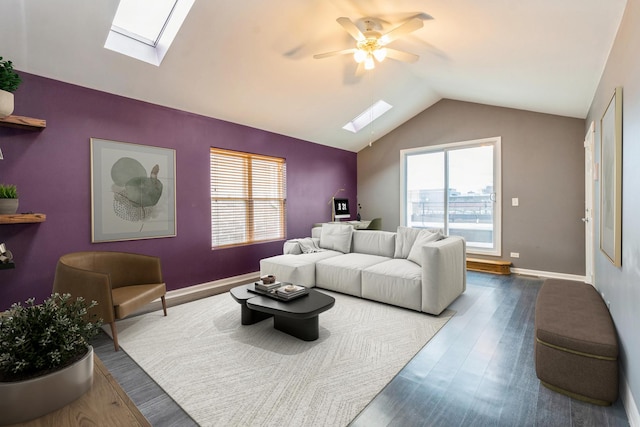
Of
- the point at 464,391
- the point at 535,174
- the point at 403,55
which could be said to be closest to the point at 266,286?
the point at 464,391

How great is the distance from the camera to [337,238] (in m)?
4.75

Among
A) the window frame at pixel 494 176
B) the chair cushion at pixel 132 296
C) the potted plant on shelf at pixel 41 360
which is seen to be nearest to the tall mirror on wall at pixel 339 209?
the window frame at pixel 494 176

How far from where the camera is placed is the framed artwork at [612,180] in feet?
6.32

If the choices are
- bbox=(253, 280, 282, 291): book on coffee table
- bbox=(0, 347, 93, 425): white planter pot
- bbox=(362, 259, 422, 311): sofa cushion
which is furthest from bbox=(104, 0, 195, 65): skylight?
bbox=(362, 259, 422, 311): sofa cushion

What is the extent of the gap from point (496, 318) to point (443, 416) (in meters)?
1.79

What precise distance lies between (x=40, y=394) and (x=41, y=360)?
0.25 ft

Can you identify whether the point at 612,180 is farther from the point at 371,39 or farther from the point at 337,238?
the point at 337,238

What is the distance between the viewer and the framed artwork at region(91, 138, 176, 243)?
3283 mm

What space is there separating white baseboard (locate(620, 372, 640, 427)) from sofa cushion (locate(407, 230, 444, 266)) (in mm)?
2016

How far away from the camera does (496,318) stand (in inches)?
123

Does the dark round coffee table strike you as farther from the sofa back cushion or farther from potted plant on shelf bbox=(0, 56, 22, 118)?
potted plant on shelf bbox=(0, 56, 22, 118)

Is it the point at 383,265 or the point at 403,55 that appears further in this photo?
the point at 383,265

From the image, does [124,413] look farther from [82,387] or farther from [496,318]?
[496,318]

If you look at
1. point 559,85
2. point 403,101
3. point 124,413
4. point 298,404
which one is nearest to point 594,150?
point 559,85
